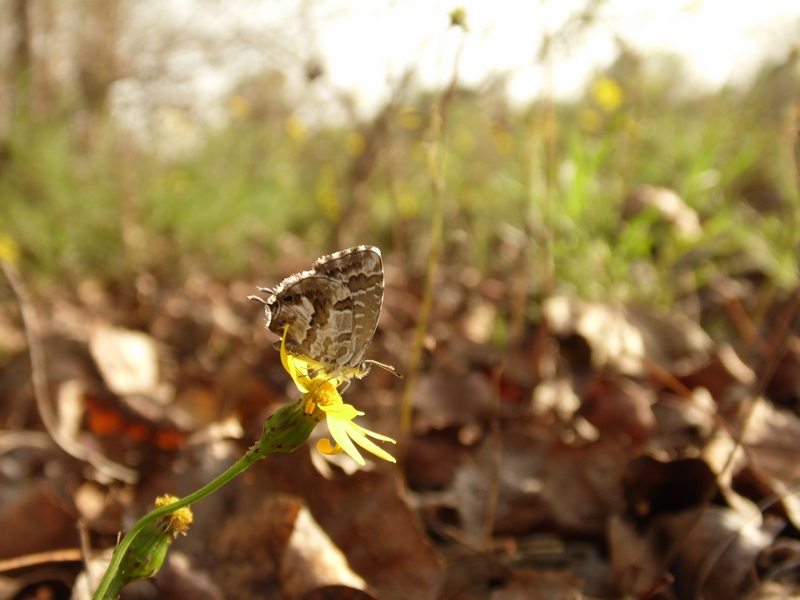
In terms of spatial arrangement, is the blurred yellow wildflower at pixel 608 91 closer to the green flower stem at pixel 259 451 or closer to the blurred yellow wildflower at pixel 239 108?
the blurred yellow wildflower at pixel 239 108

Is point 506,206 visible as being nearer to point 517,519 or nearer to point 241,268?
point 241,268

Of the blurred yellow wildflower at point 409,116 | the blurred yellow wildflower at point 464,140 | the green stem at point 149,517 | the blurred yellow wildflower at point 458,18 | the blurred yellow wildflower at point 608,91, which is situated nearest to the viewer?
the green stem at point 149,517

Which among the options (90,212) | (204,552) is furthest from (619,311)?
(90,212)

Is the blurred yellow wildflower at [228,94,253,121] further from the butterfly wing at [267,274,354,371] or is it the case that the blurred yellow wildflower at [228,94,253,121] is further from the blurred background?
the butterfly wing at [267,274,354,371]

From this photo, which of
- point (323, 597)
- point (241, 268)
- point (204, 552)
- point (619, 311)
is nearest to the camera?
point (323, 597)

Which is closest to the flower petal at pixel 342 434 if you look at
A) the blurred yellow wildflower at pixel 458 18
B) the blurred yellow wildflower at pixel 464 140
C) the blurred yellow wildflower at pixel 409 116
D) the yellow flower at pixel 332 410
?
the yellow flower at pixel 332 410

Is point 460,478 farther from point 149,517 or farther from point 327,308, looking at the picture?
point 149,517
